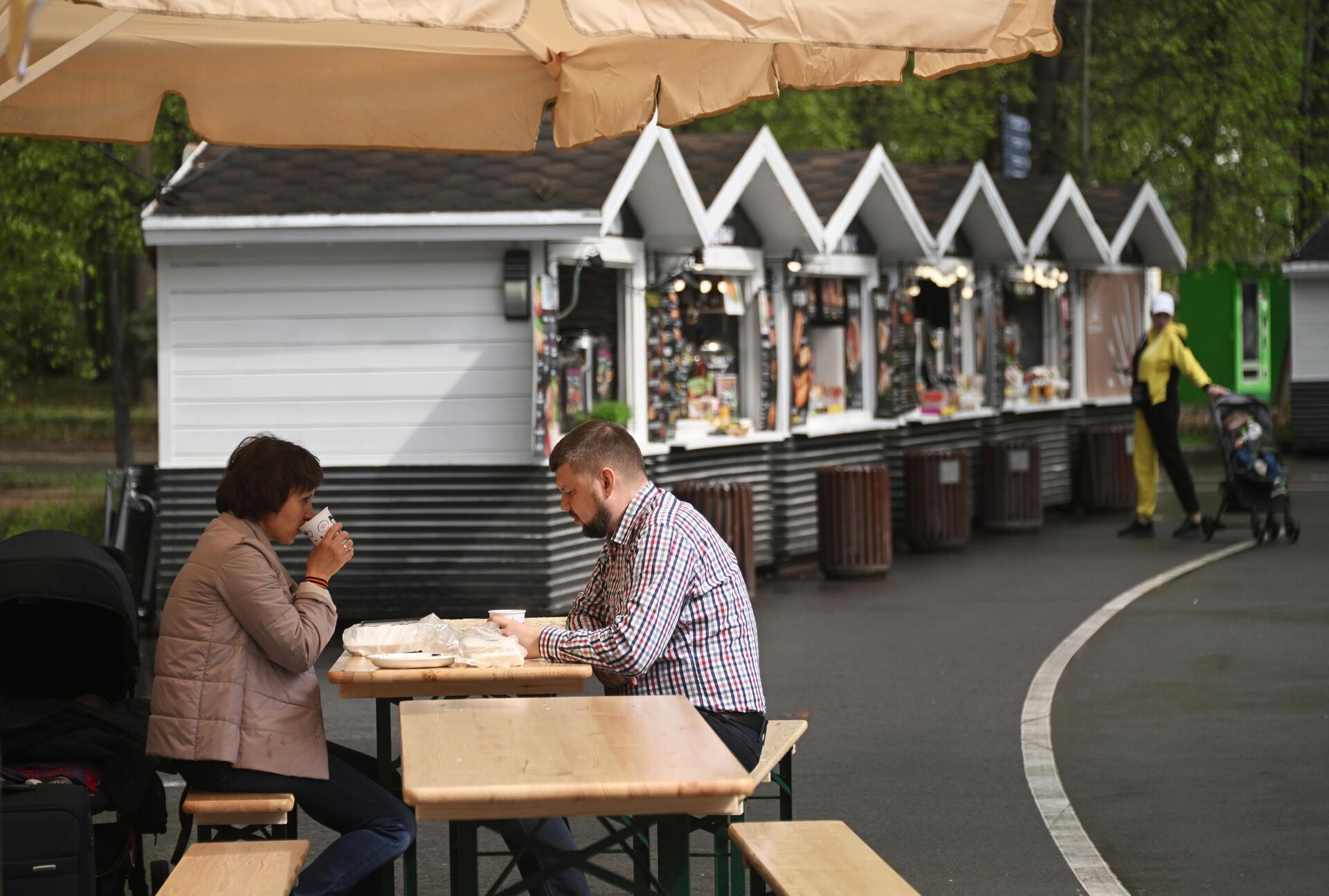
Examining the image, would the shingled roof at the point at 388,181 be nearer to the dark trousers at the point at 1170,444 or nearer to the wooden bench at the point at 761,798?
the wooden bench at the point at 761,798

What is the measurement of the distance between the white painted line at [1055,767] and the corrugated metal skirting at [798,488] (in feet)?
10.3

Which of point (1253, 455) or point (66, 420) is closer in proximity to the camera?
point (1253, 455)

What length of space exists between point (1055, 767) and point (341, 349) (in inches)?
250

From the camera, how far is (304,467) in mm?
5758

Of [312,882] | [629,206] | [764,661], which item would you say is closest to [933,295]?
[629,206]

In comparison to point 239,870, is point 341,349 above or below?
above

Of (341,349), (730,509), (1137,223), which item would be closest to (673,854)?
(341,349)

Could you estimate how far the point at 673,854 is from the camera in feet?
15.0

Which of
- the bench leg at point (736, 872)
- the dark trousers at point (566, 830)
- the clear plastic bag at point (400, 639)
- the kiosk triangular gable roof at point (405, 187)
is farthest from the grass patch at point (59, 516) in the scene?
the bench leg at point (736, 872)

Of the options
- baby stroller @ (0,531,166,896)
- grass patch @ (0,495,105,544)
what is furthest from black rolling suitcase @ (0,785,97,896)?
grass patch @ (0,495,105,544)

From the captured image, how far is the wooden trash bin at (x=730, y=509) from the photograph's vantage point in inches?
550

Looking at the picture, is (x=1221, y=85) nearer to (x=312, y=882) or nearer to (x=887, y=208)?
(x=887, y=208)

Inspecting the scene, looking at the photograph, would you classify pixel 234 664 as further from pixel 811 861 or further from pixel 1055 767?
pixel 1055 767

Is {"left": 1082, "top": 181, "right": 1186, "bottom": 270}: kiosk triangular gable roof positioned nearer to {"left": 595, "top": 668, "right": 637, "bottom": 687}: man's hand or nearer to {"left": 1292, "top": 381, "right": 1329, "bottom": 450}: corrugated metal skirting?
{"left": 1292, "top": 381, "right": 1329, "bottom": 450}: corrugated metal skirting
